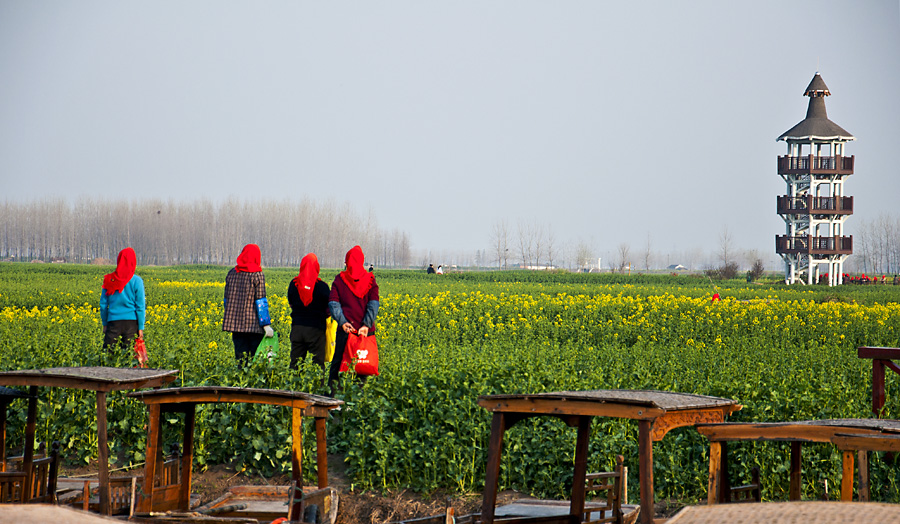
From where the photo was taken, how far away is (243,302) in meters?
8.59

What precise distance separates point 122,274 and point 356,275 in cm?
287

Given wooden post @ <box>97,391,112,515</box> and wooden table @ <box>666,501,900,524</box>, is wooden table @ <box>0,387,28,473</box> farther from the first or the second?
wooden table @ <box>666,501,900,524</box>

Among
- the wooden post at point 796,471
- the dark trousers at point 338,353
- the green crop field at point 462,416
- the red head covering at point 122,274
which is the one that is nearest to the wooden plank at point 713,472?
the wooden post at point 796,471

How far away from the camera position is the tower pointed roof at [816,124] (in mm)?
54719

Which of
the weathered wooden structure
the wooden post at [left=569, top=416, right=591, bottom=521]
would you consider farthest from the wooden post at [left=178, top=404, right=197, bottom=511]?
the weathered wooden structure

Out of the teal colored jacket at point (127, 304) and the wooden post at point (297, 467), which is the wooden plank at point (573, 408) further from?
the teal colored jacket at point (127, 304)

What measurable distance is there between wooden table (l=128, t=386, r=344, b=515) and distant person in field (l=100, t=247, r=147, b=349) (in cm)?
454

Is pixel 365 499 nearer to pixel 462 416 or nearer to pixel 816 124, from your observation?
pixel 462 416

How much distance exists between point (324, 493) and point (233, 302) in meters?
4.53

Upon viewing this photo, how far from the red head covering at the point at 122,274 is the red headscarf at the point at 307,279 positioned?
1.97 meters

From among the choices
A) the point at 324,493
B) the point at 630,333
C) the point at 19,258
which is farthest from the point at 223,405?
the point at 19,258

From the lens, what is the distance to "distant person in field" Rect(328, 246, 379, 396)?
8.14 m

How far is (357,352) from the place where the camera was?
795cm

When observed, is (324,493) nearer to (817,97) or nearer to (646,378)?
(646,378)
